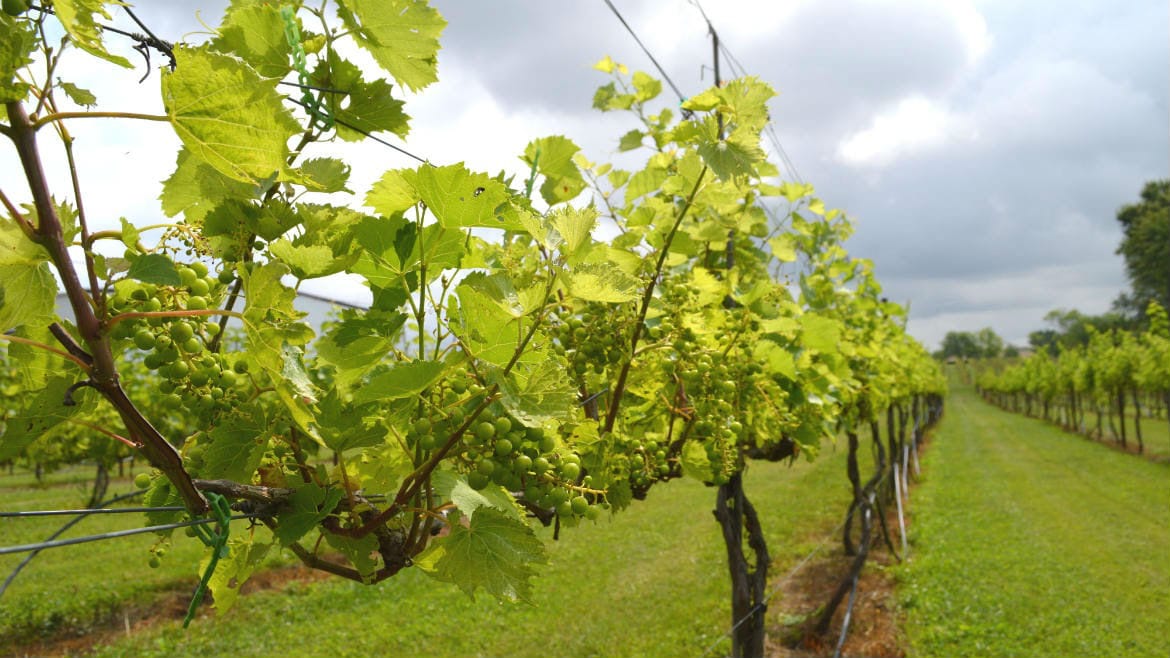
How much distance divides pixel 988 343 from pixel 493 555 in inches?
6038

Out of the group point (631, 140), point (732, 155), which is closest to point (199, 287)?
point (732, 155)

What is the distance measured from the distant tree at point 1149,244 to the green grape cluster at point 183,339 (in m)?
72.6

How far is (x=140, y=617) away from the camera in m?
8.39

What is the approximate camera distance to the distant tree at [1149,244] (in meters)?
Result: 56.1

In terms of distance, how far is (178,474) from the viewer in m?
0.85

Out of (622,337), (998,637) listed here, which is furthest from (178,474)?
(998,637)

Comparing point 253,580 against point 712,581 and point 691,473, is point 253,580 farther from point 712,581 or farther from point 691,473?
point 691,473

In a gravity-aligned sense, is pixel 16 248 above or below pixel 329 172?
below

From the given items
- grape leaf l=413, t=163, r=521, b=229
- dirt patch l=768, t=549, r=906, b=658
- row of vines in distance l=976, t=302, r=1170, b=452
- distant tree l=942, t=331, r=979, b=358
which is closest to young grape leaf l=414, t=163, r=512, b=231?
grape leaf l=413, t=163, r=521, b=229

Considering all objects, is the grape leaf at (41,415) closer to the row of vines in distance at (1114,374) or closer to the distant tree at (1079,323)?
the row of vines in distance at (1114,374)

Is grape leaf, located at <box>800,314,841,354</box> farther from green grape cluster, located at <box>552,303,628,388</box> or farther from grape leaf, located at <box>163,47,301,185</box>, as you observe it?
grape leaf, located at <box>163,47,301,185</box>

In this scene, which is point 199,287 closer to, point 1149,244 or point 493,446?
point 493,446

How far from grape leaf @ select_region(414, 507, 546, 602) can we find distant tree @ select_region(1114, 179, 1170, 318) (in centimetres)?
7227

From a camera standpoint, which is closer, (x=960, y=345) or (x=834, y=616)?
(x=834, y=616)
